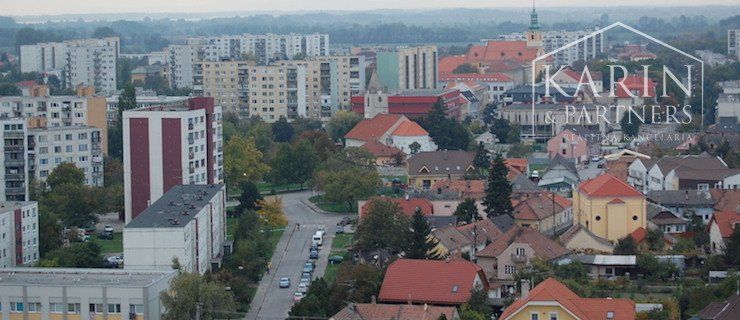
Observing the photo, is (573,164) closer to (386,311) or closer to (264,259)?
(264,259)

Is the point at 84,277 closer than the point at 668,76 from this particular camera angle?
Yes

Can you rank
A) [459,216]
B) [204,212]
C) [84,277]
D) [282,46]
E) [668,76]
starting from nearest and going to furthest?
[84,277] → [204,212] → [459,216] → [668,76] → [282,46]

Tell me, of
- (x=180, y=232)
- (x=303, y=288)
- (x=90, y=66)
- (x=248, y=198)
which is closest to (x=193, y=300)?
(x=180, y=232)

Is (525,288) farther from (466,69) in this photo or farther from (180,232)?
(466,69)

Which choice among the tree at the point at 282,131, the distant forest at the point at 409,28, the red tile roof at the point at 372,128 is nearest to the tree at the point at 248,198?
the red tile roof at the point at 372,128

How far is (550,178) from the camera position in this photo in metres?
19.4

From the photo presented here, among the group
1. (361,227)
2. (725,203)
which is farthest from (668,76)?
(361,227)

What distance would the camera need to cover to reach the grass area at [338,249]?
45.8 feet

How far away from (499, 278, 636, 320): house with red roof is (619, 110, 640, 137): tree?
594 inches

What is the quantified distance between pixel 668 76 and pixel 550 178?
52.4 feet

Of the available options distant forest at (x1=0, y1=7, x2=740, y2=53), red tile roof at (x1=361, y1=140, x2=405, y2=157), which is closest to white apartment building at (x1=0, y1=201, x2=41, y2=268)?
red tile roof at (x1=361, y1=140, x2=405, y2=157)

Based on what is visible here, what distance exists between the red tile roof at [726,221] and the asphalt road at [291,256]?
11.0ft

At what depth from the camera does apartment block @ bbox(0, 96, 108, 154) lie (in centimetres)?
2156

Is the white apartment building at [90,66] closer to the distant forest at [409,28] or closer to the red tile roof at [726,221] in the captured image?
the distant forest at [409,28]
